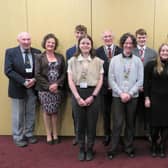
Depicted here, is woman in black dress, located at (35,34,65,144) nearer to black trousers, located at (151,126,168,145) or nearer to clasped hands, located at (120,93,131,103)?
clasped hands, located at (120,93,131,103)

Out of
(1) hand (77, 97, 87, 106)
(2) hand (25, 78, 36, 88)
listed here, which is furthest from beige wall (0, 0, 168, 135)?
(1) hand (77, 97, 87, 106)

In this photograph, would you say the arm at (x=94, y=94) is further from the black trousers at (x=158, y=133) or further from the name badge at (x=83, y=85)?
the black trousers at (x=158, y=133)

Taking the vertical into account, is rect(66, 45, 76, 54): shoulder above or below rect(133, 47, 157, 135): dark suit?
above

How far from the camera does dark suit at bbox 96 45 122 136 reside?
375cm

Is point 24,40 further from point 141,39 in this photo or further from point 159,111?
point 159,111

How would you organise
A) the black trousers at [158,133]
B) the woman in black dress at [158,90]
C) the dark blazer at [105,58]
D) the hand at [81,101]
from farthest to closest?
the dark blazer at [105,58]
the black trousers at [158,133]
the woman in black dress at [158,90]
the hand at [81,101]

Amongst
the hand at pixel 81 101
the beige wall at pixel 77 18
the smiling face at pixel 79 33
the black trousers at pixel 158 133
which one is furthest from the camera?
the beige wall at pixel 77 18

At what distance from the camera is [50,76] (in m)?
3.82

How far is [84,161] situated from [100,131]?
3.15ft

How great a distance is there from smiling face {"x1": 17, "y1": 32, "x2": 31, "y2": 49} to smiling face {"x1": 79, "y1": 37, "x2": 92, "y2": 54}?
0.91 metres

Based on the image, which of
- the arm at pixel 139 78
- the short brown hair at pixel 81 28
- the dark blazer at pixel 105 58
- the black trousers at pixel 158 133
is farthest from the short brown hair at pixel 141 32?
the black trousers at pixel 158 133

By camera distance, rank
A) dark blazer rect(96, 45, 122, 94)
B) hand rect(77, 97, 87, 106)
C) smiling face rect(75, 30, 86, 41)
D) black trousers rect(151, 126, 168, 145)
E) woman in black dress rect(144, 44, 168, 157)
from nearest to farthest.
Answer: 1. hand rect(77, 97, 87, 106)
2. woman in black dress rect(144, 44, 168, 157)
3. black trousers rect(151, 126, 168, 145)
4. dark blazer rect(96, 45, 122, 94)
5. smiling face rect(75, 30, 86, 41)

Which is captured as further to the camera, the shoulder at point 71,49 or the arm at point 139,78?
the shoulder at point 71,49

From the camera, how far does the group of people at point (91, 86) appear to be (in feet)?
10.8
